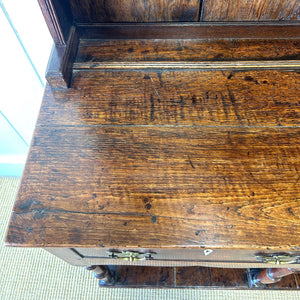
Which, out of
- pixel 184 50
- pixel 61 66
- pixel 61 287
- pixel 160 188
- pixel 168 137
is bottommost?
pixel 61 287

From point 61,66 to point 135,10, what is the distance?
0.23m

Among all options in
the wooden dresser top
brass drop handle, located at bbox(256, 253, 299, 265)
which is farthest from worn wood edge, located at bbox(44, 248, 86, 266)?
brass drop handle, located at bbox(256, 253, 299, 265)

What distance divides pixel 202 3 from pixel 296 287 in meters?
1.03

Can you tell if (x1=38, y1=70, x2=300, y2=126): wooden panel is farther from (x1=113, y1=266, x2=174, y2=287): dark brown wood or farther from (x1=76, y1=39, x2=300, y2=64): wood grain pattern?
(x1=113, y1=266, x2=174, y2=287): dark brown wood

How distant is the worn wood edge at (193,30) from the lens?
64 cm

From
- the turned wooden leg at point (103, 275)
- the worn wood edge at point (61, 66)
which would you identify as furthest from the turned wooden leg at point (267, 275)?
the worn wood edge at point (61, 66)

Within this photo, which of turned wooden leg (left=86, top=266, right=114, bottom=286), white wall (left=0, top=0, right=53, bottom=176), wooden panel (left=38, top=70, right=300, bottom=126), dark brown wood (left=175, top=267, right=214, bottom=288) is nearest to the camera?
wooden panel (left=38, top=70, right=300, bottom=126)

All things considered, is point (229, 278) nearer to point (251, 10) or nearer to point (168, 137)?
point (168, 137)

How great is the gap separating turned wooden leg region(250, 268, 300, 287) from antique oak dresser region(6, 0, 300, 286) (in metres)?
0.17

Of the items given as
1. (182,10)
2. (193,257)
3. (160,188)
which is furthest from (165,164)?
(182,10)

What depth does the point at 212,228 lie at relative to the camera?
45cm

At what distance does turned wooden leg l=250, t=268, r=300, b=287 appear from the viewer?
0.76 metres

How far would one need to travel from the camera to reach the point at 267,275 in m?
0.85

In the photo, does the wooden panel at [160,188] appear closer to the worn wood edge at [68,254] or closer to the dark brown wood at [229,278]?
the worn wood edge at [68,254]
